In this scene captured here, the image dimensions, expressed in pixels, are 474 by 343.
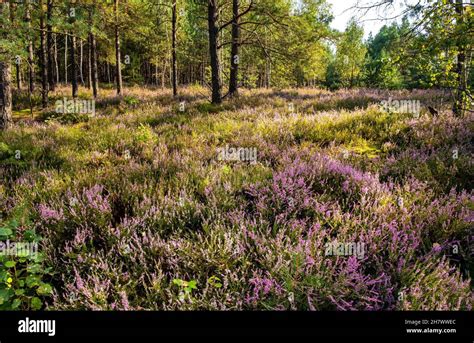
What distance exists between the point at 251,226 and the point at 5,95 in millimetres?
9112

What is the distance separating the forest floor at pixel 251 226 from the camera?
2.11 metres

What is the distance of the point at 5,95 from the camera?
8180 mm

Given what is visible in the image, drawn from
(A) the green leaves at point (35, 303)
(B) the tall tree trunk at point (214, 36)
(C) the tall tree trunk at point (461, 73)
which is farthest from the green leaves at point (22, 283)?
(B) the tall tree trunk at point (214, 36)

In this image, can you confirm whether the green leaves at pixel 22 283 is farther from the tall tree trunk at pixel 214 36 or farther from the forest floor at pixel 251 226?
the tall tree trunk at pixel 214 36

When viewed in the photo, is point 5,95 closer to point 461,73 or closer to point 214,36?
point 214,36

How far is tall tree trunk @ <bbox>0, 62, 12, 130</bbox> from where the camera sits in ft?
26.2

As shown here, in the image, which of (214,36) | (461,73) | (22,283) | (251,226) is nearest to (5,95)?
(214,36)

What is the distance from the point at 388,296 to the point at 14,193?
4747 millimetres

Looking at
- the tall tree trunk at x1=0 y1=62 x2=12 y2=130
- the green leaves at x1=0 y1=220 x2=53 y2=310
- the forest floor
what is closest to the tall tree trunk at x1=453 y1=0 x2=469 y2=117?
the forest floor

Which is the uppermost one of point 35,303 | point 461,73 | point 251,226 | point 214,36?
point 214,36

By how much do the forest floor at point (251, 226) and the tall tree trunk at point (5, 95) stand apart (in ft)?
10.9

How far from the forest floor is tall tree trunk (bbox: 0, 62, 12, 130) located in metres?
3.34

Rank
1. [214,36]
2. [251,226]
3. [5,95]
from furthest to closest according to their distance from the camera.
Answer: [214,36] → [5,95] → [251,226]
